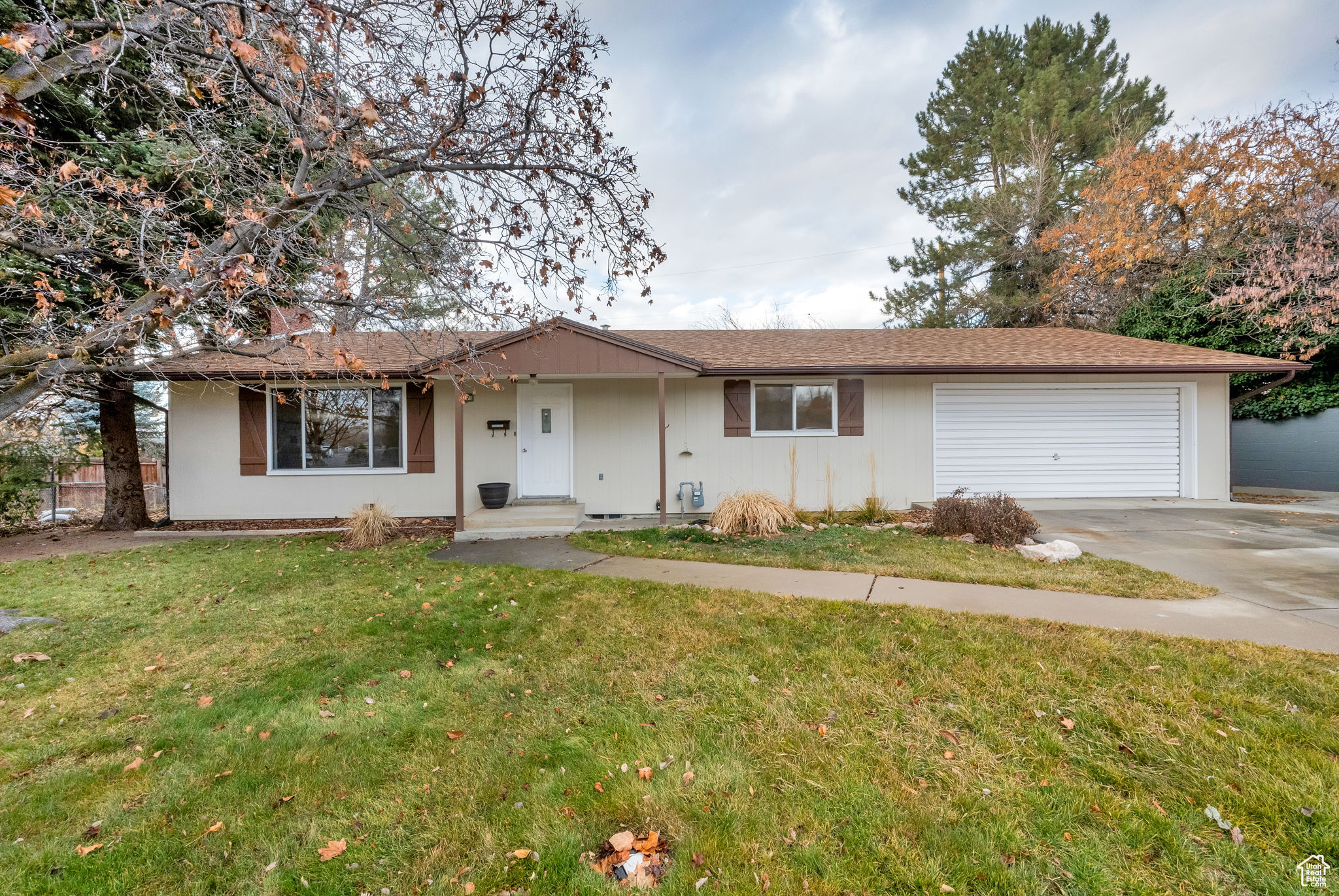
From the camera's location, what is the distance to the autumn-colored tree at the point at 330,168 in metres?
3.25

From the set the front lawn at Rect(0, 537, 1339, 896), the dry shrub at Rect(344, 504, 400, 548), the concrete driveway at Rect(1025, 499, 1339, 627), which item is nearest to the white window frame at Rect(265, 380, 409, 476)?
the dry shrub at Rect(344, 504, 400, 548)

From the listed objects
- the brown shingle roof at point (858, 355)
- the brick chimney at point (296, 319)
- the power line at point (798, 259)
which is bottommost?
the brick chimney at point (296, 319)

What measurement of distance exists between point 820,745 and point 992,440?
345 inches

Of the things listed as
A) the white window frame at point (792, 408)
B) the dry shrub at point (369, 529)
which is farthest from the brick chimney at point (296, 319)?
the white window frame at point (792, 408)

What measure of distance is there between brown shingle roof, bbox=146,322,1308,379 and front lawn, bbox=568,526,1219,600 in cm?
292

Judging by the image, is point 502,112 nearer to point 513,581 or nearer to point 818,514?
point 513,581

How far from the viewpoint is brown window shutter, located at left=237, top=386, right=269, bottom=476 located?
28.6 feet

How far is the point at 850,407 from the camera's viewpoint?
9109mm

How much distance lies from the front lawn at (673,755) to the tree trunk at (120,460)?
6.24 meters

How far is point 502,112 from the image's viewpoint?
4.73 meters


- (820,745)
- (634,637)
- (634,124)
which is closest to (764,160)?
(634,124)

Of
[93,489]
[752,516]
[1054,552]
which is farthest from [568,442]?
[93,489]

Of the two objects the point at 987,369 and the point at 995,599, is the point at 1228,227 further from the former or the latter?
the point at 995,599

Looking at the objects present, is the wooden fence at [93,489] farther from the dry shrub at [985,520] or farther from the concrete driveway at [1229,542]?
the concrete driveway at [1229,542]
